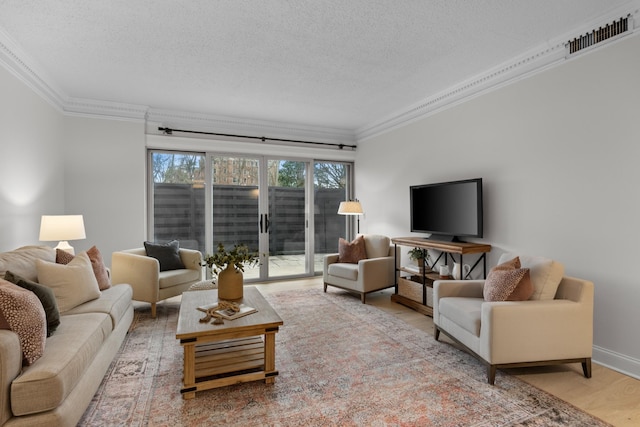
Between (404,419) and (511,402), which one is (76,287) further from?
(511,402)

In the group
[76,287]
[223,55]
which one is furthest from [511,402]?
[223,55]

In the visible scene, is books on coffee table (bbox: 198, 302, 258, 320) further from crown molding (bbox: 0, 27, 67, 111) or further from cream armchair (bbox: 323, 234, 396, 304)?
crown molding (bbox: 0, 27, 67, 111)

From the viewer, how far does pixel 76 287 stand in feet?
8.52

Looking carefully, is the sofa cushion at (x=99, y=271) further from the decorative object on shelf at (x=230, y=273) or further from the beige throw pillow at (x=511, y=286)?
the beige throw pillow at (x=511, y=286)

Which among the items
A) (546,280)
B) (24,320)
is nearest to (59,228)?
(24,320)

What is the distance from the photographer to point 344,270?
4637 mm

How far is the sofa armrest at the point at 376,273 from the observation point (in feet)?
14.4

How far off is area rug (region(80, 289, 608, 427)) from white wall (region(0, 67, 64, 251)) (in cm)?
162

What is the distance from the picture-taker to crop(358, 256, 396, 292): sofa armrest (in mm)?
4395

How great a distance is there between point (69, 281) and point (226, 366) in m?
1.39

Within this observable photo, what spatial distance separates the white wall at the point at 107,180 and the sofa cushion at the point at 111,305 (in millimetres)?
1839

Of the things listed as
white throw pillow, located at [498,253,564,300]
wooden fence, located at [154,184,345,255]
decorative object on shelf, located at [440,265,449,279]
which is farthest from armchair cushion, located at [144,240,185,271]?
white throw pillow, located at [498,253,564,300]

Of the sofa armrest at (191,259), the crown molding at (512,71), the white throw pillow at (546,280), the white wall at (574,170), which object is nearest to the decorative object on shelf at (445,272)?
the white wall at (574,170)

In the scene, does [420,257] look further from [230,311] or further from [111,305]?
[111,305]
